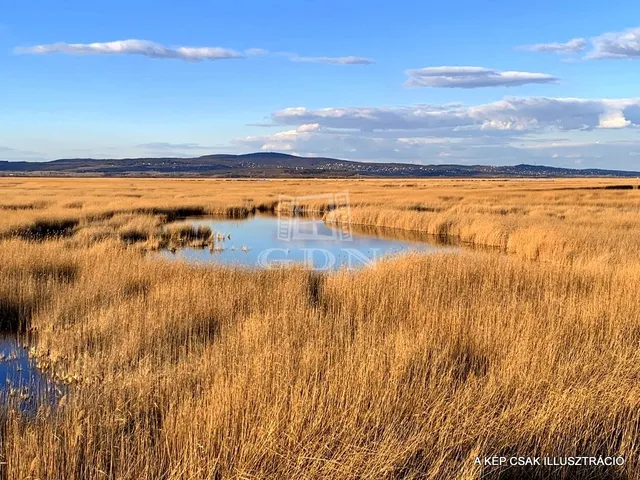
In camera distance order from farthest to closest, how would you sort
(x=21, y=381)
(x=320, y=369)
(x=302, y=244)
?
(x=302, y=244) < (x=21, y=381) < (x=320, y=369)

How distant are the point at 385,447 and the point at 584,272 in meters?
9.29

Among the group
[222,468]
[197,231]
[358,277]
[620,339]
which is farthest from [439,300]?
[197,231]

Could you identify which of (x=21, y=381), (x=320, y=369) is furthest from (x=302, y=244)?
(x=320, y=369)

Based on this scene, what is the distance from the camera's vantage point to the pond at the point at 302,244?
18.0 m

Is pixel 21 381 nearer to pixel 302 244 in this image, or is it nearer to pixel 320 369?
pixel 320 369

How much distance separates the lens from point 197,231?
79.4 ft

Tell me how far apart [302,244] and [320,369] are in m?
17.8

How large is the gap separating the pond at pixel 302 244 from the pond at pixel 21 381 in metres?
6.54

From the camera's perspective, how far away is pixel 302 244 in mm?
23406

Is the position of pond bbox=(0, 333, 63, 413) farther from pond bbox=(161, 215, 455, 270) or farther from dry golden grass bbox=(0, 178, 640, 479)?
pond bbox=(161, 215, 455, 270)

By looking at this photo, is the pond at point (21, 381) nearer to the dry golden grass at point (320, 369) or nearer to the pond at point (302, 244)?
the dry golden grass at point (320, 369)

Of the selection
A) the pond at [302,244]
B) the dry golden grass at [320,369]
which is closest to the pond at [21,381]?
the dry golden grass at [320,369]

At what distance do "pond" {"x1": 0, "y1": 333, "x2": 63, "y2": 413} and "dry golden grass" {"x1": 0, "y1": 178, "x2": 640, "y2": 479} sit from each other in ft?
0.72

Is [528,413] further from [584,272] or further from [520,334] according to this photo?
[584,272]
